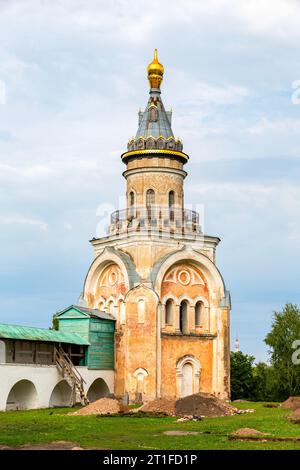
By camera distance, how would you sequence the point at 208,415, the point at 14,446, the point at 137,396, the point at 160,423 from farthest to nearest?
the point at 137,396, the point at 208,415, the point at 160,423, the point at 14,446

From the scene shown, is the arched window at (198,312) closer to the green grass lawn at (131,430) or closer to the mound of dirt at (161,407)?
the mound of dirt at (161,407)

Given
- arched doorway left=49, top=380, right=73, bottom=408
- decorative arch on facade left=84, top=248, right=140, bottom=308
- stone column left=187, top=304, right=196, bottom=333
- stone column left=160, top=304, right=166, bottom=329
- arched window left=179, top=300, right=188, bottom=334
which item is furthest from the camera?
arched window left=179, top=300, right=188, bottom=334

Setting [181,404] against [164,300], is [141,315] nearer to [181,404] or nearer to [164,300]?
[164,300]

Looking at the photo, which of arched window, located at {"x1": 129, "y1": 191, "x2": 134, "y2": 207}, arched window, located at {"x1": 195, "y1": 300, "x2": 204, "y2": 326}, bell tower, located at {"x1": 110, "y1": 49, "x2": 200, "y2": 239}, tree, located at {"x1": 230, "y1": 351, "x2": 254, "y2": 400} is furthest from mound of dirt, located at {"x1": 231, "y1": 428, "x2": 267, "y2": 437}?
tree, located at {"x1": 230, "y1": 351, "x2": 254, "y2": 400}

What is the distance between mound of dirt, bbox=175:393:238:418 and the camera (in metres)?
28.9

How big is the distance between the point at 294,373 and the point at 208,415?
53.0 feet

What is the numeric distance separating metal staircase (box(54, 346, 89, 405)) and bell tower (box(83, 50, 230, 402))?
3.02 metres

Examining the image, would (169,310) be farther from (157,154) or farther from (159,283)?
(157,154)

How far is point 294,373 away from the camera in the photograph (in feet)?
144

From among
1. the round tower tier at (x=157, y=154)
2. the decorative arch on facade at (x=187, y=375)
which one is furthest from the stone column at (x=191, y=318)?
the round tower tier at (x=157, y=154)

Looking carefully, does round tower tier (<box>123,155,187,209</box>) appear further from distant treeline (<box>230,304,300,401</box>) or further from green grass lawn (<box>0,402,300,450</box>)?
green grass lawn (<box>0,402,300,450</box>)

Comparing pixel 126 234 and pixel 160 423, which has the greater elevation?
pixel 126 234
